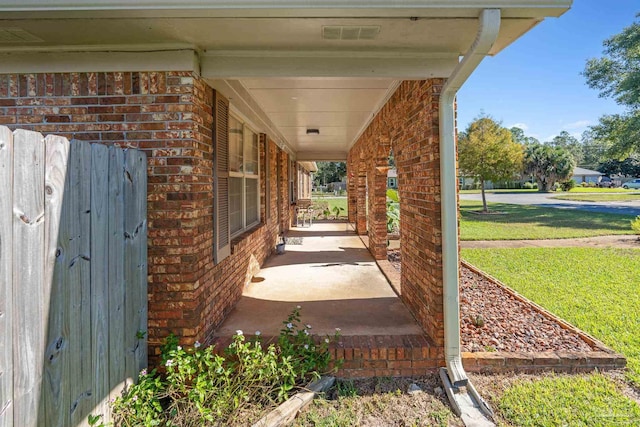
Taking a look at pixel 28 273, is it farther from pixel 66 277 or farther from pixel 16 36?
pixel 16 36

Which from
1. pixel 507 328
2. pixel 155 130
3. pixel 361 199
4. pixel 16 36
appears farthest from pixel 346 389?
pixel 361 199

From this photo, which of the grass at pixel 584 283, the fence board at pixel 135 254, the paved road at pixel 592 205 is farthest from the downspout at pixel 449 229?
the paved road at pixel 592 205

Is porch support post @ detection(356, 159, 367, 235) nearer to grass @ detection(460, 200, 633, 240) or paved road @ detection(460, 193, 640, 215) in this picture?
grass @ detection(460, 200, 633, 240)

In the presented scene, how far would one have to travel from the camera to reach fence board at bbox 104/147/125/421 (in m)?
2.26

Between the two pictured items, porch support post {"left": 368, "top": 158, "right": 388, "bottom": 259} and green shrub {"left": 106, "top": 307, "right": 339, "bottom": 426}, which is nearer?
green shrub {"left": 106, "top": 307, "right": 339, "bottom": 426}

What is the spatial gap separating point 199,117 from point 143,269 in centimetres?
138

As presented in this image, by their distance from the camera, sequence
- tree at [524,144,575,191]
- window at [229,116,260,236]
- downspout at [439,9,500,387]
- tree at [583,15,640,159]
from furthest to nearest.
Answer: tree at [524,144,575,191] < tree at [583,15,640,159] < window at [229,116,260,236] < downspout at [439,9,500,387]

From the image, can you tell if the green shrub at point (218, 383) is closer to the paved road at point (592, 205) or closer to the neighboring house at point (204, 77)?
the neighboring house at point (204, 77)

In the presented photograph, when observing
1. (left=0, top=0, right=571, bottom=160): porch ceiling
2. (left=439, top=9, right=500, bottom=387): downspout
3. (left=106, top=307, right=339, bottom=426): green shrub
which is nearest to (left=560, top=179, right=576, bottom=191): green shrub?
(left=0, top=0, right=571, bottom=160): porch ceiling

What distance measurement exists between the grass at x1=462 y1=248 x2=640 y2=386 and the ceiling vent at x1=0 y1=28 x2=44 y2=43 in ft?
18.4

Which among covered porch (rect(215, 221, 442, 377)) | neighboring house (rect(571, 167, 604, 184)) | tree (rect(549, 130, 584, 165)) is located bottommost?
covered porch (rect(215, 221, 442, 377))

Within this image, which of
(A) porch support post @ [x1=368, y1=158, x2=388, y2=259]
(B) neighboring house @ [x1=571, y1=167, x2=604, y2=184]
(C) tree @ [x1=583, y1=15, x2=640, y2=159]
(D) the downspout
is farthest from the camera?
(B) neighboring house @ [x1=571, y1=167, x2=604, y2=184]

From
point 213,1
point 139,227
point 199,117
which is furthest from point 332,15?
point 139,227

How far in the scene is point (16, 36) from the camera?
2477mm
